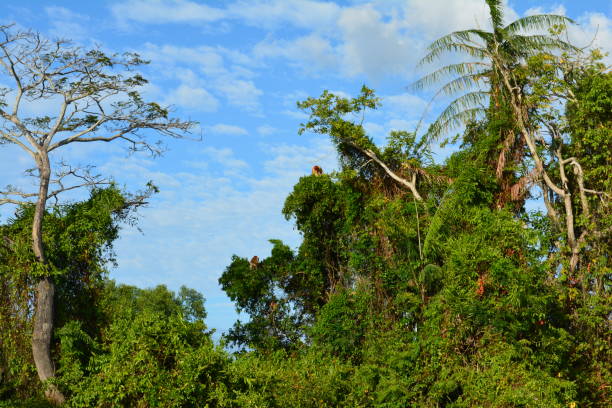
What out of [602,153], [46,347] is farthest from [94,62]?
[602,153]

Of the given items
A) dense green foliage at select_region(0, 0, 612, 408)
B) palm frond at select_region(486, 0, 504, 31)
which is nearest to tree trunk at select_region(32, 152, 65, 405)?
dense green foliage at select_region(0, 0, 612, 408)

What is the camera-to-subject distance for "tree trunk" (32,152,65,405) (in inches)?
Result: 517

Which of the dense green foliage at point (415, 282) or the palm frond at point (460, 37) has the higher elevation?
the palm frond at point (460, 37)

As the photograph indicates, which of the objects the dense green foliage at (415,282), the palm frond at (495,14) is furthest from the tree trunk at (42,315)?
the palm frond at (495,14)

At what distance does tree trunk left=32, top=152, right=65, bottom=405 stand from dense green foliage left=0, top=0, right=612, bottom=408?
A: 25cm

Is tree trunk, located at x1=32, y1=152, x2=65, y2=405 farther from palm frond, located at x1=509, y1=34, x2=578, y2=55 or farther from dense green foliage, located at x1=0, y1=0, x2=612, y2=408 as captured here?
palm frond, located at x1=509, y1=34, x2=578, y2=55

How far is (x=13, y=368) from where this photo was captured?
13242 mm

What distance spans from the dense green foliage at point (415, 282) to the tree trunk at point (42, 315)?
0.81 feet

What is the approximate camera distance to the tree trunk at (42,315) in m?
13.1

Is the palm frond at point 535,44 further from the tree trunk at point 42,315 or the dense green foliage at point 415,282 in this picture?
the tree trunk at point 42,315

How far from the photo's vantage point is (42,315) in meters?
13.4

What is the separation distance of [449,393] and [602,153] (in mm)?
6336

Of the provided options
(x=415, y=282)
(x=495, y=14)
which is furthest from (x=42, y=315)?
(x=495, y=14)

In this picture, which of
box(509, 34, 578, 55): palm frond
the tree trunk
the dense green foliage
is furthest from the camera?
box(509, 34, 578, 55): palm frond
